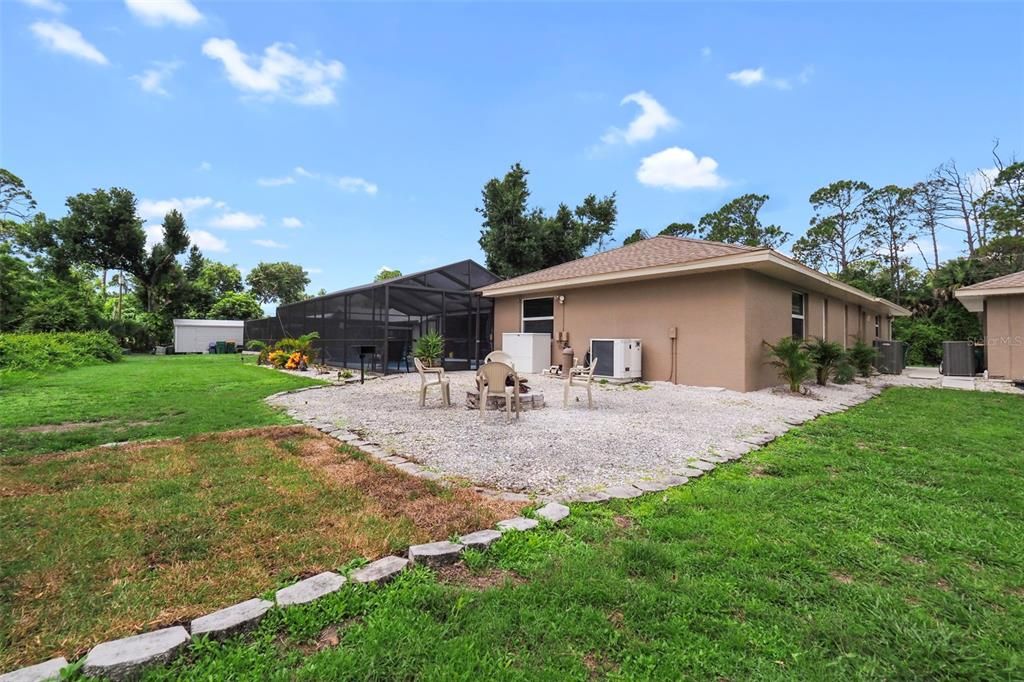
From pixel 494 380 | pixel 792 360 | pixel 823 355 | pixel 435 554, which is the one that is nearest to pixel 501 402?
pixel 494 380

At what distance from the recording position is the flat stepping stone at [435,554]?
2044 mm

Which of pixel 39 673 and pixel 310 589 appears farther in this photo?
pixel 310 589

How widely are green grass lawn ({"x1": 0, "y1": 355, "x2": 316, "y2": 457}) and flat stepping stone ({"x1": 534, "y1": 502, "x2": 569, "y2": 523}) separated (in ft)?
13.8

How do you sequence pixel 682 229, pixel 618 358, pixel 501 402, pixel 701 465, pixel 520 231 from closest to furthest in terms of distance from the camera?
pixel 701 465, pixel 501 402, pixel 618 358, pixel 520 231, pixel 682 229

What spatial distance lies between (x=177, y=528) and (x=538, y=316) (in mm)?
10461

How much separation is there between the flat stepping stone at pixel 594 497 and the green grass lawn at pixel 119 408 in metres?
4.30

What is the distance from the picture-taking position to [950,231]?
23.7 m

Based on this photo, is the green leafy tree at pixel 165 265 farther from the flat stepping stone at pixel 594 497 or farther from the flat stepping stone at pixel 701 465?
the flat stepping stone at pixel 701 465

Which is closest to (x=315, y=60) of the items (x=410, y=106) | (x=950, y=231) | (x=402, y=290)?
(x=410, y=106)

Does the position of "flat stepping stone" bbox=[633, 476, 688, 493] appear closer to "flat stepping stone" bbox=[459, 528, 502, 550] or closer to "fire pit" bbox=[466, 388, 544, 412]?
"flat stepping stone" bbox=[459, 528, 502, 550]

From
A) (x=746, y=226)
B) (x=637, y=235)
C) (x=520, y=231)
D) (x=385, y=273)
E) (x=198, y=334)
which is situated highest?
(x=385, y=273)

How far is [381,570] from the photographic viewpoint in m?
1.93

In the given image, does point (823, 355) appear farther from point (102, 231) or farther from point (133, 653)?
point (102, 231)

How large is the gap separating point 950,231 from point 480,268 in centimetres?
2729
